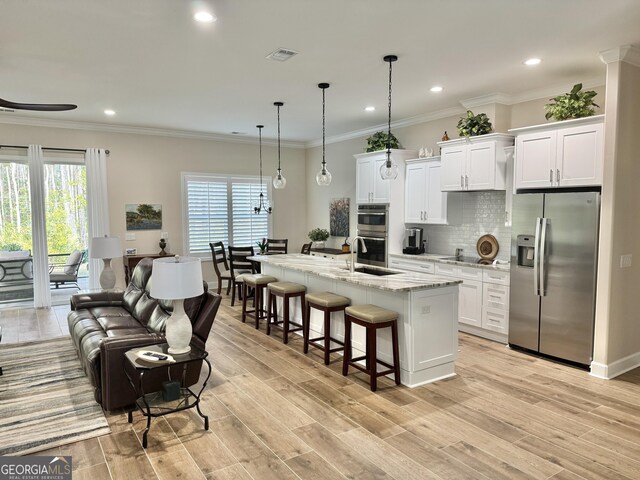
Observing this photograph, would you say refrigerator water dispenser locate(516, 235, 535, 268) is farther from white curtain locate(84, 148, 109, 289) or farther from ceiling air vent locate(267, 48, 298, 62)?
white curtain locate(84, 148, 109, 289)

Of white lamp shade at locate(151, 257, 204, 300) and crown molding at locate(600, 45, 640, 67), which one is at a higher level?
crown molding at locate(600, 45, 640, 67)

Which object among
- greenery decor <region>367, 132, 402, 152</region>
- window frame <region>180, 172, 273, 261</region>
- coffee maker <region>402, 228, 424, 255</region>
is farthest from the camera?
window frame <region>180, 172, 273, 261</region>

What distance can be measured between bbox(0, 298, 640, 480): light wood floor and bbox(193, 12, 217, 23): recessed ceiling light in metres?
3.06

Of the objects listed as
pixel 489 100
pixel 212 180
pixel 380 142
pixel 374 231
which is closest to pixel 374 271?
pixel 374 231

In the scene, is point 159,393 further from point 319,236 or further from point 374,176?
point 319,236

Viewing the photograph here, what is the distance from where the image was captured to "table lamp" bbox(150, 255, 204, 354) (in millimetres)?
3170

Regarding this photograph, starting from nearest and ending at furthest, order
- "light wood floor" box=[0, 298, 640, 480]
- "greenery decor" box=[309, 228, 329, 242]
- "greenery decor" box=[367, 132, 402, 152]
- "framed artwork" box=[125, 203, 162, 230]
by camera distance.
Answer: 1. "light wood floor" box=[0, 298, 640, 480]
2. "greenery decor" box=[367, 132, 402, 152]
3. "framed artwork" box=[125, 203, 162, 230]
4. "greenery decor" box=[309, 228, 329, 242]

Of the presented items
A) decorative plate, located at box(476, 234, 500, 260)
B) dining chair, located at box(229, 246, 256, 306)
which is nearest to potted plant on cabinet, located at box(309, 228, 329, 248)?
dining chair, located at box(229, 246, 256, 306)

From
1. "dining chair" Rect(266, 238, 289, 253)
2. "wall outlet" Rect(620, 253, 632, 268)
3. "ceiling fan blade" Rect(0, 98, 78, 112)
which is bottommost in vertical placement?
"dining chair" Rect(266, 238, 289, 253)

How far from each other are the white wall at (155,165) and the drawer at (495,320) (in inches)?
200

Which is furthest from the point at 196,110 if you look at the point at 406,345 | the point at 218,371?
the point at 406,345

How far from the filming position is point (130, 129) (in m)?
7.57

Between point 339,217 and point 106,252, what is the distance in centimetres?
445

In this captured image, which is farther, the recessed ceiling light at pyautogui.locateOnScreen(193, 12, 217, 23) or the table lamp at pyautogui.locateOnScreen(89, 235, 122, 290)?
the table lamp at pyautogui.locateOnScreen(89, 235, 122, 290)
